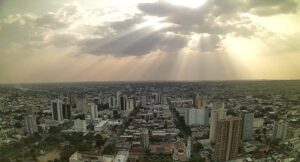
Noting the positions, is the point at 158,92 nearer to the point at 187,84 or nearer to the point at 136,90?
the point at 136,90

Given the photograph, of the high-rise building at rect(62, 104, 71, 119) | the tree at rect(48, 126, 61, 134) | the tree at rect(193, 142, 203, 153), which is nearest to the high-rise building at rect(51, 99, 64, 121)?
the high-rise building at rect(62, 104, 71, 119)

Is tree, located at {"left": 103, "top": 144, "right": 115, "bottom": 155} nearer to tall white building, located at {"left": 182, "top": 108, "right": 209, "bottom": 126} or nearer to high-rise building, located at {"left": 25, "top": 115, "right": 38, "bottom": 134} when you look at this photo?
high-rise building, located at {"left": 25, "top": 115, "right": 38, "bottom": 134}

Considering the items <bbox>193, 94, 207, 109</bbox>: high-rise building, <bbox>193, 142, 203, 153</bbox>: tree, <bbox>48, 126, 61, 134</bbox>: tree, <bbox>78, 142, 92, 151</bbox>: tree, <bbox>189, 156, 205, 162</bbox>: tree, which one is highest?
<bbox>193, 94, 207, 109</bbox>: high-rise building

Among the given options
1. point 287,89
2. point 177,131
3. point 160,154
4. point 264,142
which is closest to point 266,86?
point 287,89

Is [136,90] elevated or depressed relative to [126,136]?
elevated

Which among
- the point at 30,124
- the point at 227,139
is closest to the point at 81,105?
the point at 30,124

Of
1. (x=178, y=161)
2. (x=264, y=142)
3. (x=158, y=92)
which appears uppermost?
(x=158, y=92)
